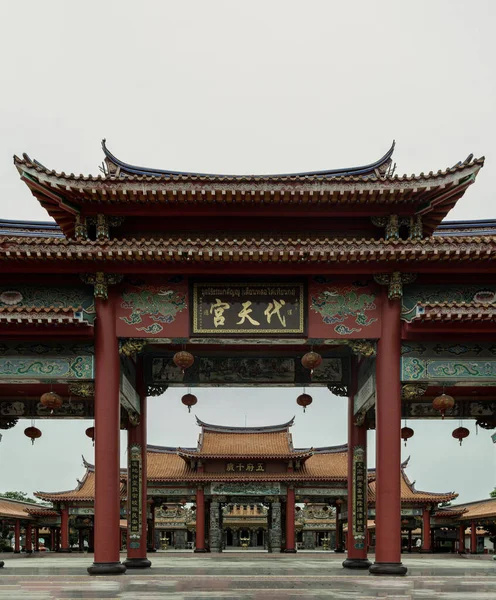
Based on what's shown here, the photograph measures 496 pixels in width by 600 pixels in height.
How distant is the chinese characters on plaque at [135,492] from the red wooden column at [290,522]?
78.1ft

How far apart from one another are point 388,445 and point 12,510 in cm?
4062

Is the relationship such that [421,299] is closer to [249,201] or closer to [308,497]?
[249,201]

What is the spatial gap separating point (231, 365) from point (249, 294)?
15.3 feet

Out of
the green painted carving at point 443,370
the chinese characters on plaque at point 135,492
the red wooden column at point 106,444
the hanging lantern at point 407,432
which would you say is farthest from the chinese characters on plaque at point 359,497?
the red wooden column at point 106,444

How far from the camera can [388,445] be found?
1809 centimetres

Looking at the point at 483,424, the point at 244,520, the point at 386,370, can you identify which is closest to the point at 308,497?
the point at 244,520

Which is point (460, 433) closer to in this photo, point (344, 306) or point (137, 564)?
point (344, 306)

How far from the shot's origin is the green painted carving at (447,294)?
19109mm

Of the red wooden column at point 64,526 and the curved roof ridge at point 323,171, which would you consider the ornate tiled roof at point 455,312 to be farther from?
the red wooden column at point 64,526

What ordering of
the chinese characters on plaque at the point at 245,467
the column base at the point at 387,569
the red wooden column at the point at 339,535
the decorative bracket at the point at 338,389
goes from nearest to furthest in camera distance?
1. the column base at the point at 387,569
2. the decorative bracket at the point at 338,389
3. the red wooden column at the point at 339,535
4. the chinese characters on plaque at the point at 245,467

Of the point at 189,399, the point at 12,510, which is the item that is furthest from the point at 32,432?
the point at 12,510

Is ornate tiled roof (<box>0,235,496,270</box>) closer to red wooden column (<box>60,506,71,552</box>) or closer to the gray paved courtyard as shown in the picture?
the gray paved courtyard

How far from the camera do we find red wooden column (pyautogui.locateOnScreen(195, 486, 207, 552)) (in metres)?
45.0

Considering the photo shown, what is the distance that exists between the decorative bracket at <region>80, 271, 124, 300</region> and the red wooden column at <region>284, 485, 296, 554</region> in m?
30.3
